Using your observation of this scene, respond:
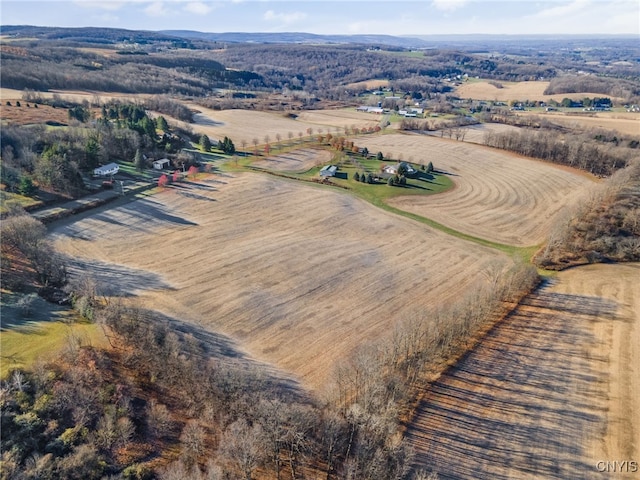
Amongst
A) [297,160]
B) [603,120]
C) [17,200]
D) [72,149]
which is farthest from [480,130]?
[17,200]

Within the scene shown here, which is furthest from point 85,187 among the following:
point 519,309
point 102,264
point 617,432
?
point 617,432

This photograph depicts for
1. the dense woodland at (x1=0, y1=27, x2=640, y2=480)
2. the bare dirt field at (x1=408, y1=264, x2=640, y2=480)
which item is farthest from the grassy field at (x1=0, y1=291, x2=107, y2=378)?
the bare dirt field at (x1=408, y1=264, x2=640, y2=480)

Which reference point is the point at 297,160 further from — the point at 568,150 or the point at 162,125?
the point at 568,150

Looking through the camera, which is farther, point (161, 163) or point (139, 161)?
point (161, 163)


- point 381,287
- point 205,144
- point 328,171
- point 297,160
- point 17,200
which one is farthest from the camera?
point 297,160

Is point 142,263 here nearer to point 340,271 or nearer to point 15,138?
point 340,271

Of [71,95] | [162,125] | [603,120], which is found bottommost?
[162,125]
